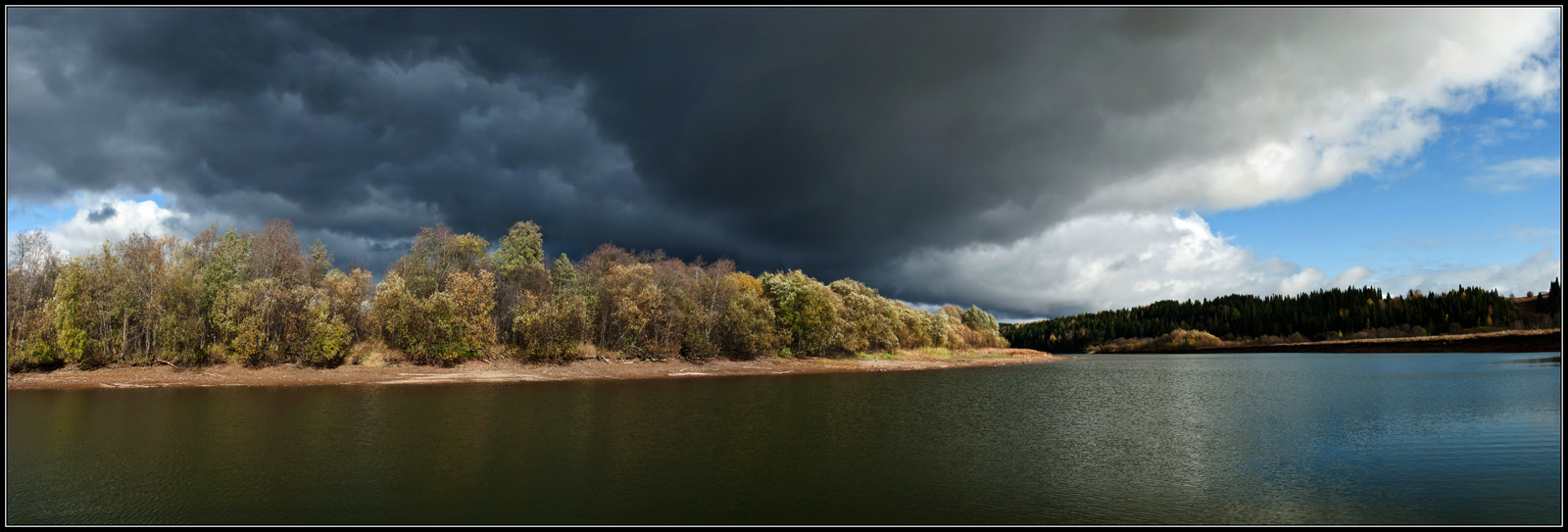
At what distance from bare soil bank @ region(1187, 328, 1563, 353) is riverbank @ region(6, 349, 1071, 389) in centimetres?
15393

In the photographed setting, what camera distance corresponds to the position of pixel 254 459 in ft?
67.3

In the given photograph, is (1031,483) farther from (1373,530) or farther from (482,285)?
(482,285)

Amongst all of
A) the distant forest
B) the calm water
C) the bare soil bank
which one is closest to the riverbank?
the distant forest

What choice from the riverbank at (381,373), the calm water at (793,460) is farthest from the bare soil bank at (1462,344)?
the riverbank at (381,373)

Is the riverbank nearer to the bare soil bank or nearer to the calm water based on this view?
the calm water

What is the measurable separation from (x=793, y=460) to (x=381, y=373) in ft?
179

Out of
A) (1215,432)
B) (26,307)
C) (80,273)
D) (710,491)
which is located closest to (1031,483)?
(710,491)

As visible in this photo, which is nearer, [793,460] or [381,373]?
[793,460]

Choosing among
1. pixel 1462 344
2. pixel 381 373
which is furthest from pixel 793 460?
pixel 1462 344

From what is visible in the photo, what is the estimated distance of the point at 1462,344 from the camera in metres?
146

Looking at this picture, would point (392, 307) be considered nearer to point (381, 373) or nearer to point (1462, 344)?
point (381, 373)

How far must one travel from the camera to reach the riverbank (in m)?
51.5

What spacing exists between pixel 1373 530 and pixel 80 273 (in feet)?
283

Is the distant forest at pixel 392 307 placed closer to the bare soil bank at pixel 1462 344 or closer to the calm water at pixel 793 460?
the calm water at pixel 793 460
